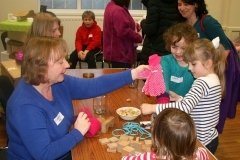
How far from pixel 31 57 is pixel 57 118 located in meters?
0.36

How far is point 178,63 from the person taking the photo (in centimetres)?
234

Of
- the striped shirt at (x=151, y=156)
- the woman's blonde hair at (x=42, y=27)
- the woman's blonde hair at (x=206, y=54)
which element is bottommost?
the striped shirt at (x=151, y=156)

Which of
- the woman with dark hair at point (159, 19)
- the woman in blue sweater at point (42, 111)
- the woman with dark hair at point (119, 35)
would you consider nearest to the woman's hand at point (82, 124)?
the woman in blue sweater at point (42, 111)

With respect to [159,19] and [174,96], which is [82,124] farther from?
[159,19]

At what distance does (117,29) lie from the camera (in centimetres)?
358

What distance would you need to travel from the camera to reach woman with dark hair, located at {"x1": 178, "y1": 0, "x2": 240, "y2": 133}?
252 centimetres

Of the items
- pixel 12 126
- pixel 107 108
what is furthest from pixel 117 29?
pixel 12 126

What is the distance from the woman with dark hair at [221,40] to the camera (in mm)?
2516

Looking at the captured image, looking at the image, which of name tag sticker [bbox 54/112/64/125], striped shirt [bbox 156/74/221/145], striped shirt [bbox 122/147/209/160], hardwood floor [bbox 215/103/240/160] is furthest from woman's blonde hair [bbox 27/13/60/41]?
hardwood floor [bbox 215/103/240/160]

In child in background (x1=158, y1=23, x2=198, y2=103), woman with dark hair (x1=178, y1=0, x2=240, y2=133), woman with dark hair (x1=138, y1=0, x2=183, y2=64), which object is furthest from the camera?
woman with dark hair (x1=138, y1=0, x2=183, y2=64)

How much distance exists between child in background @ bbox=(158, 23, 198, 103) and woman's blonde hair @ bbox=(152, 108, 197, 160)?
0.98 m

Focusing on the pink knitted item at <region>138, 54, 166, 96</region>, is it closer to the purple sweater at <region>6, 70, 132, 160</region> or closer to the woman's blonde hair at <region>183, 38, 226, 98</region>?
the woman's blonde hair at <region>183, 38, 226, 98</region>

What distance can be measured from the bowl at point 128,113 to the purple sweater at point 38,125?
33 cm

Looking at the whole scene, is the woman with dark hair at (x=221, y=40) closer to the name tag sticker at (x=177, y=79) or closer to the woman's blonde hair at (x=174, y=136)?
the name tag sticker at (x=177, y=79)
